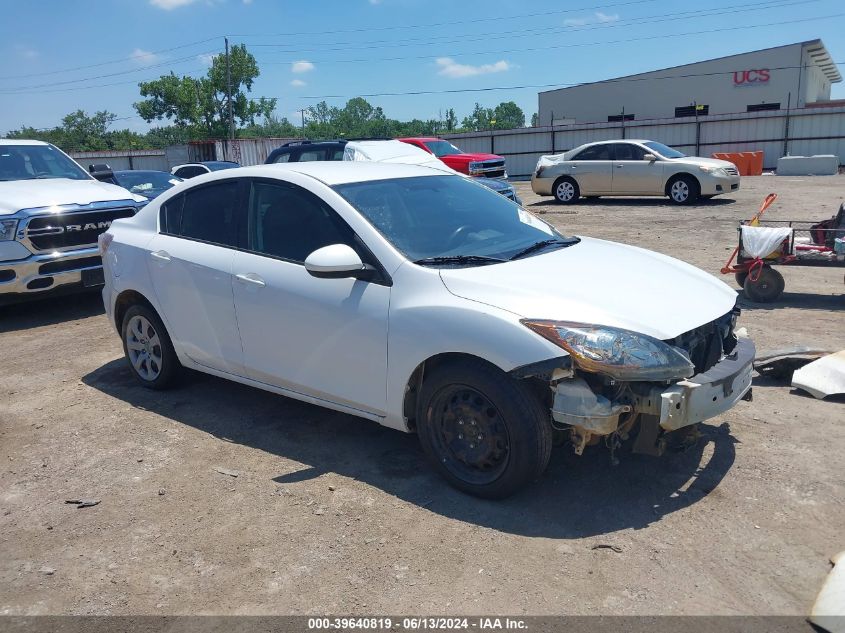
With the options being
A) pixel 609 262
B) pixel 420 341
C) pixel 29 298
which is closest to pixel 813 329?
pixel 609 262

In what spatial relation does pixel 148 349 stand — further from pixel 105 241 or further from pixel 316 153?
pixel 316 153

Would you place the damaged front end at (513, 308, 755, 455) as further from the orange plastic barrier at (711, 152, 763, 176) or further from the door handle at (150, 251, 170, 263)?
the orange plastic barrier at (711, 152, 763, 176)

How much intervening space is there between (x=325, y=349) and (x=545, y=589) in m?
1.87

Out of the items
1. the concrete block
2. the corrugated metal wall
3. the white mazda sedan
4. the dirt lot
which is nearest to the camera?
the dirt lot

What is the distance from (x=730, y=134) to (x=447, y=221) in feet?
91.3

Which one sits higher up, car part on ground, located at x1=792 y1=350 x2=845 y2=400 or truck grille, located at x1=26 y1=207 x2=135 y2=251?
truck grille, located at x1=26 y1=207 x2=135 y2=251

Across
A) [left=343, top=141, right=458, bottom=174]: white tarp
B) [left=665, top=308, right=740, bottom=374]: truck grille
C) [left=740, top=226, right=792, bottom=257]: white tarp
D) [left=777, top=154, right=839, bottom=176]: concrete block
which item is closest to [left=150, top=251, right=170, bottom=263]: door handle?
[left=665, top=308, right=740, bottom=374]: truck grille

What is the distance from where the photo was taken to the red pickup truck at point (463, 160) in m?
17.9

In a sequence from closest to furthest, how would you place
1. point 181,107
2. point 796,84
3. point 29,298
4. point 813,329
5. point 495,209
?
point 495,209 < point 813,329 < point 29,298 < point 796,84 < point 181,107

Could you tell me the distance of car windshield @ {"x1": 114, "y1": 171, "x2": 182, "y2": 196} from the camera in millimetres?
13508

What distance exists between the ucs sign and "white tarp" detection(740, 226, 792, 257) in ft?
128

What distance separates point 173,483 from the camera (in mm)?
4180

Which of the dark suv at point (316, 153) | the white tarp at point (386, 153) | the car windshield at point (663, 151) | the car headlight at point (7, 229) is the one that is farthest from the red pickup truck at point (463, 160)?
the car headlight at point (7, 229)

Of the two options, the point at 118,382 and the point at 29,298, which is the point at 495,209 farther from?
the point at 29,298
